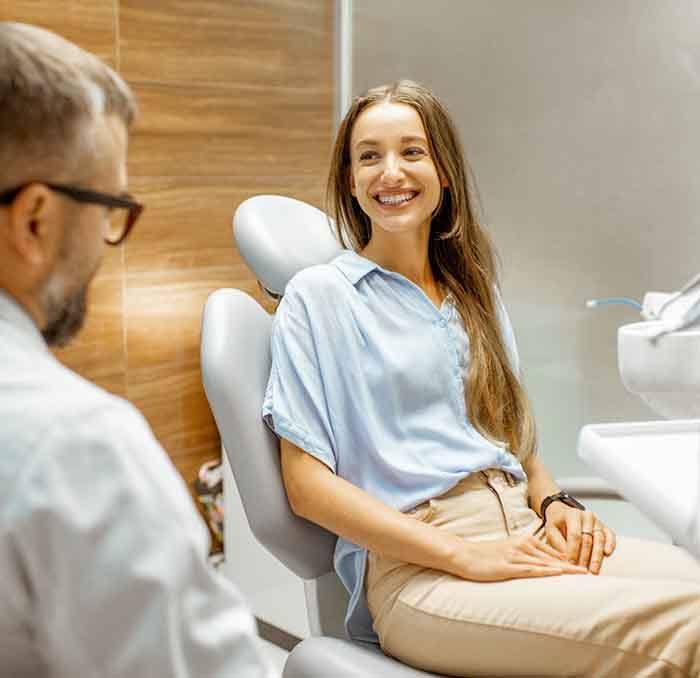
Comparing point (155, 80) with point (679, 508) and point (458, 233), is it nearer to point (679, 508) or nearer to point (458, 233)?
point (458, 233)

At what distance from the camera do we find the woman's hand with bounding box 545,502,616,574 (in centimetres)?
160

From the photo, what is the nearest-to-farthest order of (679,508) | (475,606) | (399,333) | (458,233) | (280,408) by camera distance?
(679,508)
(475,606)
(280,408)
(399,333)
(458,233)

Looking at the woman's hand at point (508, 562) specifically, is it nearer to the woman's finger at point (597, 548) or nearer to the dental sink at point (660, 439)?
the woman's finger at point (597, 548)

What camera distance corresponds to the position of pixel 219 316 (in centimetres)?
162

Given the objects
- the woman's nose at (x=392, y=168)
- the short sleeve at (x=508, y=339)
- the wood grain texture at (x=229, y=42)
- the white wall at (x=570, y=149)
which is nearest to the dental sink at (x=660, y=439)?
the short sleeve at (x=508, y=339)

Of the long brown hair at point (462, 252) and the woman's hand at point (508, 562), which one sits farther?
the long brown hair at point (462, 252)

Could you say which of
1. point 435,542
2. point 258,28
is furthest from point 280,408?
point 258,28

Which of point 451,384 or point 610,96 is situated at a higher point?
point 610,96

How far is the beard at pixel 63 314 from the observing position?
37.3 inches

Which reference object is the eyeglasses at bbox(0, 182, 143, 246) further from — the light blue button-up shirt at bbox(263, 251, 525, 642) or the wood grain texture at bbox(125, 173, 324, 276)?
the wood grain texture at bbox(125, 173, 324, 276)

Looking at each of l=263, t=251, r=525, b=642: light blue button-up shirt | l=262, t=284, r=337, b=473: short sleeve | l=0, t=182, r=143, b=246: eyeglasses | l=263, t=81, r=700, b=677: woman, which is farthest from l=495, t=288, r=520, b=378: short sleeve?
l=0, t=182, r=143, b=246: eyeglasses

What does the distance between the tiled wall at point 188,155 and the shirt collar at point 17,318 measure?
174 cm

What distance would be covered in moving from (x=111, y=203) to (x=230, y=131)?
2.04 metres

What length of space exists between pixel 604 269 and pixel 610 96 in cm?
44
